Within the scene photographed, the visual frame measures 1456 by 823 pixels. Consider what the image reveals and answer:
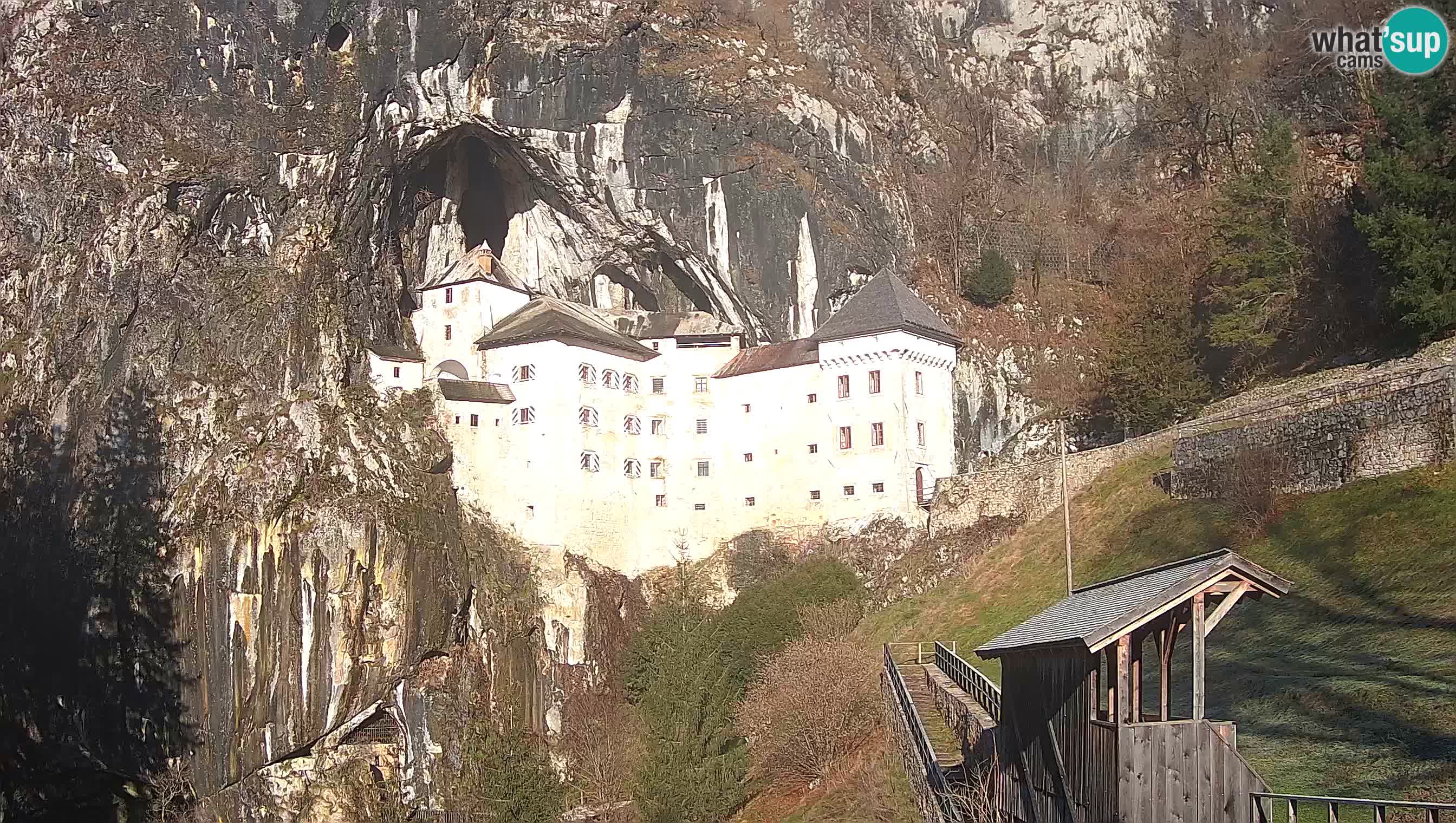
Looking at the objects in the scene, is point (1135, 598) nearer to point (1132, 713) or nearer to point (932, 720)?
point (1132, 713)

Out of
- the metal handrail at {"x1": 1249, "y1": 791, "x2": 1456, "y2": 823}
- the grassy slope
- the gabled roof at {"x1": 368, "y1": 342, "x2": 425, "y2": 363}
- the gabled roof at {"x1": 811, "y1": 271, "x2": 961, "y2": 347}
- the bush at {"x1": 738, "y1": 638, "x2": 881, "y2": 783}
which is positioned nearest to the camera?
the metal handrail at {"x1": 1249, "y1": 791, "x2": 1456, "y2": 823}

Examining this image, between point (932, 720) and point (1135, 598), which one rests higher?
point (1135, 598)

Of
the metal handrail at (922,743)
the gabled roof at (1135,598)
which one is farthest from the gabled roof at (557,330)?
the gabled roof at (1135,598)

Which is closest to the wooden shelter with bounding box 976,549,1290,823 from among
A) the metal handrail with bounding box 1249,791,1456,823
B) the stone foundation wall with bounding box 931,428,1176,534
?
the metal handrail with bounding box 1249,791,1456,823

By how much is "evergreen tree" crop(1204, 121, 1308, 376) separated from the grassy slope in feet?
20.8

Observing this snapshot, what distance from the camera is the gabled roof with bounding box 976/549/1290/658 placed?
54.3 ft

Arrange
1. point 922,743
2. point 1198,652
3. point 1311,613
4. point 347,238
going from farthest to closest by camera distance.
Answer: point 347,238 → point 1311,613 → point 922,743 → point 1198,652

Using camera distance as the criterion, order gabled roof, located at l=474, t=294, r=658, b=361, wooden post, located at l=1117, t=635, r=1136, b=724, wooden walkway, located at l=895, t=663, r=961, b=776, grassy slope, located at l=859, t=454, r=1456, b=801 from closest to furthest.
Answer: wooden post, located at l=1117, t=635, r=1136, b=724 < grassy slope, located at l=859, t=454, r=1456, b=801 < wooden walkway, located at l=895, t=663, r=961, b=776 < gabled roof, located at l=474, t=294, r=658, b=361

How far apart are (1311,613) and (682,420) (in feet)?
95.3

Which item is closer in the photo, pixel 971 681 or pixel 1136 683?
pixel 1136 683

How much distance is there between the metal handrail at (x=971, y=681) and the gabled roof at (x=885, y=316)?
632 inches

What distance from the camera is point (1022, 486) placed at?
160 feet
